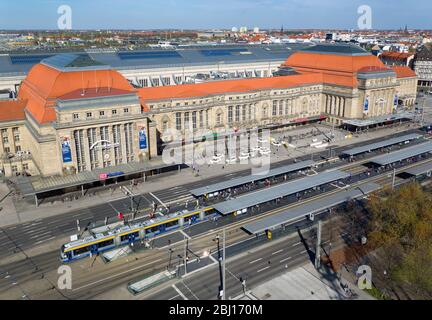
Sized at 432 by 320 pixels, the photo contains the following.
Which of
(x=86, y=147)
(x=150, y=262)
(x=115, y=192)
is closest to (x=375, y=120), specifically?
(x=115, y=192)

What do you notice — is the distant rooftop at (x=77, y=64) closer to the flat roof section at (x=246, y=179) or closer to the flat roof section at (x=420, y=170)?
the flat roof section at (x=246, y=179)

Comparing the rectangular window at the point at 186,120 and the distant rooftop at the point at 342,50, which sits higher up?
the distant rooftop at the point at 342,50

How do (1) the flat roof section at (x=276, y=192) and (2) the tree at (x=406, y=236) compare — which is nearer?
(2) the tree at (x=406, y=236)

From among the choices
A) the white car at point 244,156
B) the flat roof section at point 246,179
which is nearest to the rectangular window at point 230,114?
the white car at point 244,156

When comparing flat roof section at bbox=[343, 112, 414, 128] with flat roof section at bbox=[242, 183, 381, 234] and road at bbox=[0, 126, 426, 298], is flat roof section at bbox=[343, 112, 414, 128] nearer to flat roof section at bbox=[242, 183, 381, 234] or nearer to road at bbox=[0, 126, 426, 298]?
flat roof section at bbox=[242, 183, 381, 234]

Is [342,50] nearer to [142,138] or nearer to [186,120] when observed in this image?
[186,120]

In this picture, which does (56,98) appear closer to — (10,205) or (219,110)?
(10,205)
